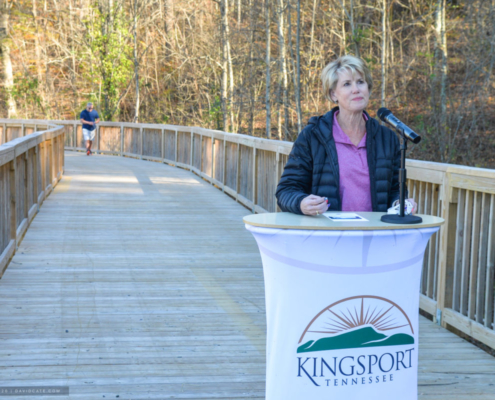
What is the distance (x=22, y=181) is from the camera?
8047 mm

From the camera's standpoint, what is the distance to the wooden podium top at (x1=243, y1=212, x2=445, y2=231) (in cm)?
252

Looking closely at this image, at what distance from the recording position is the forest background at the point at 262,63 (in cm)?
2150

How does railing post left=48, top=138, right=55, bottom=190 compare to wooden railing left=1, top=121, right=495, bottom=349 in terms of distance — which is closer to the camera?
wooden railing left=1, top=121, right=495, bottom=349

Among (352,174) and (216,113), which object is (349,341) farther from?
(216,113)

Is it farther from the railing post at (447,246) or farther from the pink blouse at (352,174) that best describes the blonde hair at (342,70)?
the railing post at (447,246)

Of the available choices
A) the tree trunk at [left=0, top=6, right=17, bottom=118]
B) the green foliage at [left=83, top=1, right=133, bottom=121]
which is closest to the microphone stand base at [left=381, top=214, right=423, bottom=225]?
the green foliage at [left=83, top=1, right=133, bottom=121]

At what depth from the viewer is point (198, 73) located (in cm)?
2973

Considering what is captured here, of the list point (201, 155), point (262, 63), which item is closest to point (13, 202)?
point (201, 155)

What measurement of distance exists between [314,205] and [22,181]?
6067 millimetres

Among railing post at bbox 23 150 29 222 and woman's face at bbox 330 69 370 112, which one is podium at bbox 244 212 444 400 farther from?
railing post at bbox 23 150 29 222

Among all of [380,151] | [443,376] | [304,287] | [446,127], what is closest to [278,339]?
[304,287]

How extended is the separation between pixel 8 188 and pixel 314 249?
4864 millimetres

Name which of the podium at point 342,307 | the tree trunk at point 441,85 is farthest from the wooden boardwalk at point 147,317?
the tree trunk at point 441,85

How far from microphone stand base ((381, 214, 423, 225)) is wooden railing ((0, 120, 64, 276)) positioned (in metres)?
4.37
